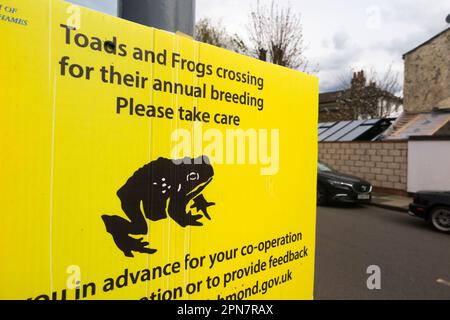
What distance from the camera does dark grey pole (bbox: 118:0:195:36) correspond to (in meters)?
1.33

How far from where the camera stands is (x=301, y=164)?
5.51 feet

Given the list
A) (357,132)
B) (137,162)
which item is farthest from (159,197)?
(357,132)

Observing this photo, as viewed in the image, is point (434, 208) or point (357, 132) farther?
point (357, 132)

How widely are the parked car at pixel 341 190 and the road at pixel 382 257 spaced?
4.18 feet

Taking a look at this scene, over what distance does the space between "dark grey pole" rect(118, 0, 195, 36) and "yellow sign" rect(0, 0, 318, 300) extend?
0.19 m

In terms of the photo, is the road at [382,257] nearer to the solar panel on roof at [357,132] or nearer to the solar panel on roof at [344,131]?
the solar panel on roof at [357,132]

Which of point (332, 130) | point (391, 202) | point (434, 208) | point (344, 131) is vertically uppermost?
point (332, 130)

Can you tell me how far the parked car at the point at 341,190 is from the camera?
364 inches

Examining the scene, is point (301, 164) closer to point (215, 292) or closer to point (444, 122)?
point (215, 292)

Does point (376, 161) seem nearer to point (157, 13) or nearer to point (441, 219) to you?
point (441, 219)

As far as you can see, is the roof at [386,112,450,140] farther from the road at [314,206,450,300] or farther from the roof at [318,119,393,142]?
the road at [314,206,450,300]

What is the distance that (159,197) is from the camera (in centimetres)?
118

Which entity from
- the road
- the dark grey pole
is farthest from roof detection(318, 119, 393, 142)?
the dark grey pole

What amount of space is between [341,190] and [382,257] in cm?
440
